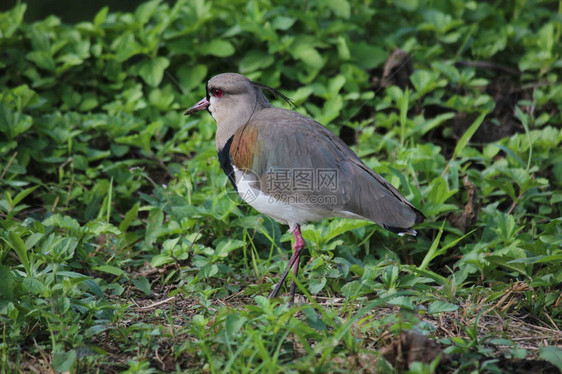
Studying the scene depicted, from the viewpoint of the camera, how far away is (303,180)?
3561 millimetres

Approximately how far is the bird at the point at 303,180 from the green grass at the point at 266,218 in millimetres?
248

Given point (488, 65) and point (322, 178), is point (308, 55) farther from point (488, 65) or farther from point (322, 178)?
point (322, 178)

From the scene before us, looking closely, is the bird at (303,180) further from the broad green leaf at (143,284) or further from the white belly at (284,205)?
the broad green leaf at (143,284)

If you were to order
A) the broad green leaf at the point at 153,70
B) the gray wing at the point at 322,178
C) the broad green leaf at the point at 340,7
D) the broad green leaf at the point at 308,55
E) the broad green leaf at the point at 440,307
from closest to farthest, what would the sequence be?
the broad green leaf at the point at 440,307 < the gray wing at the point at 322,178 < the broad green leaf at the point at 308,55 < the broad green leaf at the point at 153,70 < the broad green leaf at the point at 340,7

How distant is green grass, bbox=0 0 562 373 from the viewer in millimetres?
2957

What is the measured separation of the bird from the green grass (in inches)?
9.8

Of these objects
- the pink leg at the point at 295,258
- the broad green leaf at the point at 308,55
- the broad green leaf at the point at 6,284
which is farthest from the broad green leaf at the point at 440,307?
the broad green leaf at the point at 308,55

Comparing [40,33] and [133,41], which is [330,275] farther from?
[40,33]

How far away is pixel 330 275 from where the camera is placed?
3615mm

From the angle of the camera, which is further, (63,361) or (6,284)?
(6,284)

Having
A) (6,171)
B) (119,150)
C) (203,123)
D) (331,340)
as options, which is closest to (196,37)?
(203,123)

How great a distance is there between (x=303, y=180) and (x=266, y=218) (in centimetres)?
Result: 72

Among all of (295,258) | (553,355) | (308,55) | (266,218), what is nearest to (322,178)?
(295,258)

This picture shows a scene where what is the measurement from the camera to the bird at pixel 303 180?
11.6ft
